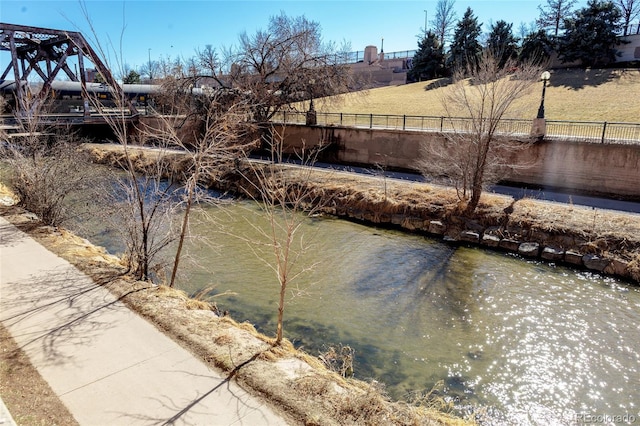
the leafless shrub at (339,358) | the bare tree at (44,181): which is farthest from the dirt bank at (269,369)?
the bare tree at (44,181)

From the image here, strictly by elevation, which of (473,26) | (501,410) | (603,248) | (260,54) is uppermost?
(473,26)

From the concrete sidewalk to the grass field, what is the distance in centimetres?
1892

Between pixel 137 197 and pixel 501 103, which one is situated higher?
pixel 501 103

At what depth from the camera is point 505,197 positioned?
14.5 meters

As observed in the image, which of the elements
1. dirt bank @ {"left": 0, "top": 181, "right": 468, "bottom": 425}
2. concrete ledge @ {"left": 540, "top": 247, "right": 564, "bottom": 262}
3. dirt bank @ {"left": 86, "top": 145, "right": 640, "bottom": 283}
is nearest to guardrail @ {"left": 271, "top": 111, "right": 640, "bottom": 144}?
dirt bank @ {"left": 86, "top": 145, "right": 640, "bottom": 283}

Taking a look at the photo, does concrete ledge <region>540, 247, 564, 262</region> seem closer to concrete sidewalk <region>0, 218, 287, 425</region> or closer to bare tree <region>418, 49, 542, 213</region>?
bare tree <region>418, 49, 542, 213</region>

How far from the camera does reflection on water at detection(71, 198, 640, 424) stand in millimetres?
6223

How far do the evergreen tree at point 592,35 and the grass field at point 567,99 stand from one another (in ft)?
6.00

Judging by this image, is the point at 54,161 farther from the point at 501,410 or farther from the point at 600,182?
the point at 600,182

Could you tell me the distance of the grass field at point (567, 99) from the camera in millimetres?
26828

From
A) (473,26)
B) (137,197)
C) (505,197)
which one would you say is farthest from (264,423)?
(473,26)

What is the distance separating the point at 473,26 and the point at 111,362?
47.9 m

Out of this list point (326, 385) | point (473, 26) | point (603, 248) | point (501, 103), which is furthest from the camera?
point (473, 26)

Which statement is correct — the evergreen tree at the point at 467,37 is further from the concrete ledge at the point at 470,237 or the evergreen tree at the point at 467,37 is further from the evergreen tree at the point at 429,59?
the concrete ledge at the point at 470,237
